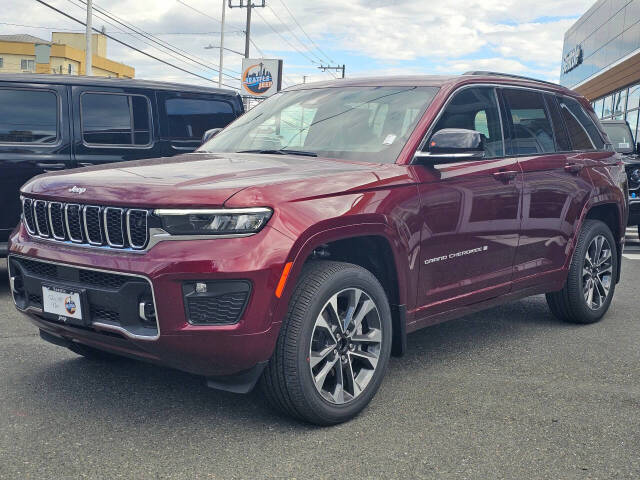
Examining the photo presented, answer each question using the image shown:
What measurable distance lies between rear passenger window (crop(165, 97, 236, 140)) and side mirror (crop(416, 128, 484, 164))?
4.30m

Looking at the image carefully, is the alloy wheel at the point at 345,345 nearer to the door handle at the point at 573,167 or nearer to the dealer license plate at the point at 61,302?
the dealer license plate at the point at 61,302

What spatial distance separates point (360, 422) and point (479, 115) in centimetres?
217

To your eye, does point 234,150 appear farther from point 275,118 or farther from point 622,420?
point 622,420

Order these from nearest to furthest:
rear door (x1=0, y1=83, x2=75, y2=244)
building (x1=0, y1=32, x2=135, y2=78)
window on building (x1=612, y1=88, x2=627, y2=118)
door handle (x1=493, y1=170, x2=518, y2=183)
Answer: door handle (x1=493, y1=170, x2=518, y2=183) < rear door (x1=0, y1=83, x2=75, y2=244) < window on building (x1=612, y1=88, x2=627, y2=118) < building (x1=0, y1=32, x2=135, y2=78)

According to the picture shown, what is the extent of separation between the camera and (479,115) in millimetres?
5109

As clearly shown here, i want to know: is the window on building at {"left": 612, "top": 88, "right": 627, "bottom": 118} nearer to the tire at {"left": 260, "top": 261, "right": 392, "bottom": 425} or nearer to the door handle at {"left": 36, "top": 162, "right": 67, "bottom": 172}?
the door handle at {"left": 36, "top": 162, "right": 67, "bottom": 172}

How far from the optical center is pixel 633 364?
202 inches

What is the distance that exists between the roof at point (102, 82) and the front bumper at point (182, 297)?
4.09 metres

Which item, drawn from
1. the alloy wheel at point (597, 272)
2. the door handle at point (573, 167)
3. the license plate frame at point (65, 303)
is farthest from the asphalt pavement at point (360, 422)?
the door handle at point (573, 167)

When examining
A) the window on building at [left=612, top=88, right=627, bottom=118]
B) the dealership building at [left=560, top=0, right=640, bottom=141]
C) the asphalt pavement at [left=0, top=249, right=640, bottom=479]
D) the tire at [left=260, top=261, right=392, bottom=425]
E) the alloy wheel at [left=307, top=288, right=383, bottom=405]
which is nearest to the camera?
the asphalt pavement at [left=0, top=249, right=640, bottom=479]

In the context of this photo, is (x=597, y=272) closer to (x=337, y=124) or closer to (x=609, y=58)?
(x=337, y=124)

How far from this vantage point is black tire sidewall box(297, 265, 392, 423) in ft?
12.1

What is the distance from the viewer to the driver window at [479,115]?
4848 millimetres

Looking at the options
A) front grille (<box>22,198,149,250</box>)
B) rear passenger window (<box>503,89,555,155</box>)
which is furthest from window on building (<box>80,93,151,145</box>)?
rear passenger window (<box>503,89,555,155</box>)
